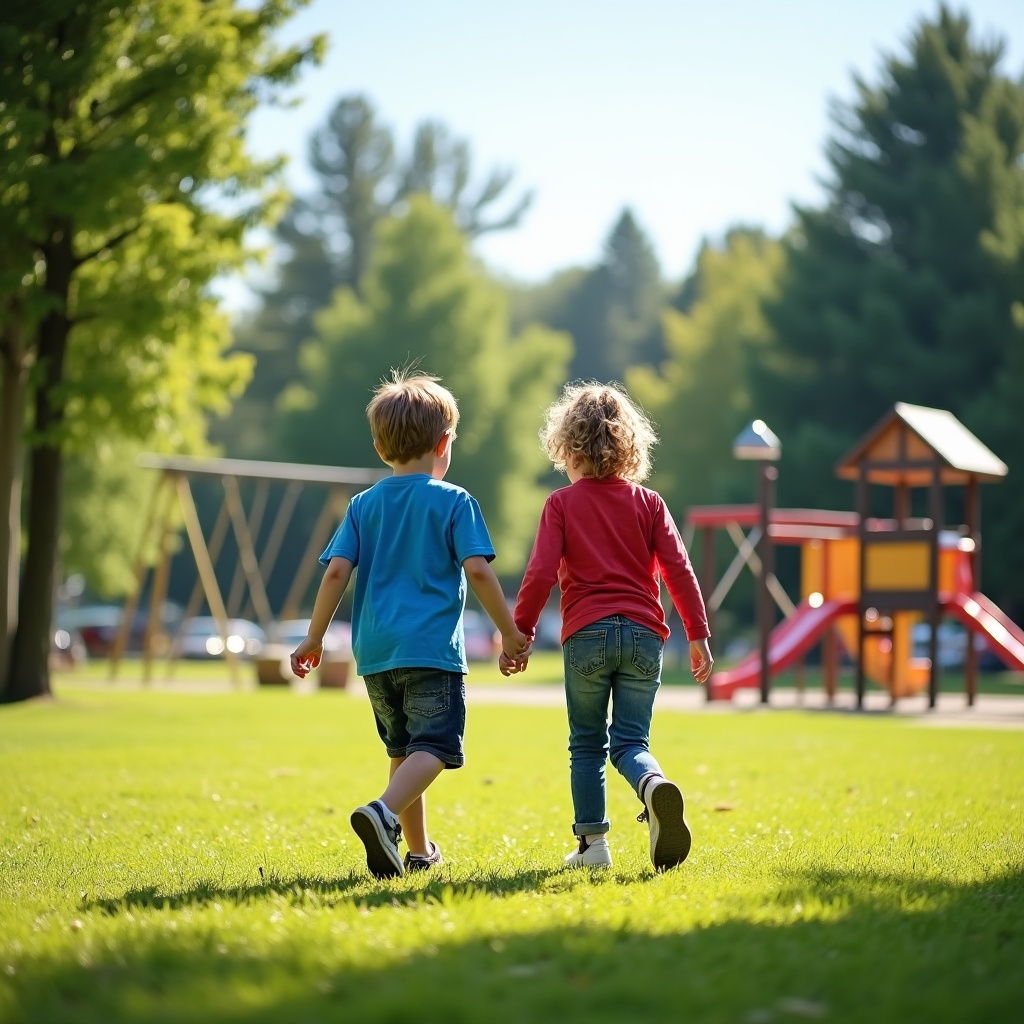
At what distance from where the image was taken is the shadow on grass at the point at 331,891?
168 inches

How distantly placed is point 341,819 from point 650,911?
2.99 meters

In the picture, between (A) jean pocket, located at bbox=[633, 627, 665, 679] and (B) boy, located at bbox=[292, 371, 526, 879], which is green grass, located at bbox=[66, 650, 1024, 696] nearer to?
(B) boy, located at bbox=[292, 371, 526, 879]

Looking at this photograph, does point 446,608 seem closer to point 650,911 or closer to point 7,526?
point 650,911

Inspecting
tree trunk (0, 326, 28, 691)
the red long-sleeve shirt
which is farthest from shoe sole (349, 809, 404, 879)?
tree trunk (0, 326, 28, 691)

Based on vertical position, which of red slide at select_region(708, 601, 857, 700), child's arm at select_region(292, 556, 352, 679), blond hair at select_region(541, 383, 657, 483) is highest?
blond hair at select_region(541, 383, 657, 483)

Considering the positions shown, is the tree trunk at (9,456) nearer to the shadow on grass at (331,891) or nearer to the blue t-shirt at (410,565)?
the blue t-shirt at (410,565)

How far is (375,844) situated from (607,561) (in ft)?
4.45

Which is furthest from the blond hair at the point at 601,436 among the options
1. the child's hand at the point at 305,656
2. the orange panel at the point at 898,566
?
the orange panel at the point at 898,566

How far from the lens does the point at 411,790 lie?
487 cm

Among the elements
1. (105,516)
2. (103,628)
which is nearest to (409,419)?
(105,516)

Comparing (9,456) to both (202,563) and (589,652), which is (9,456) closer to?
(202,563)

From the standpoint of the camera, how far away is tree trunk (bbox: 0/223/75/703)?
15.7 metres

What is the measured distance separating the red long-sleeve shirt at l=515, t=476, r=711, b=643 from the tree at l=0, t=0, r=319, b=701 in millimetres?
10385

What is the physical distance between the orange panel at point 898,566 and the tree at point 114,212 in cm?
913
